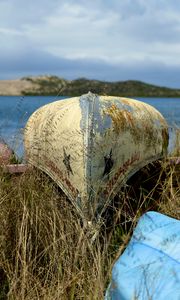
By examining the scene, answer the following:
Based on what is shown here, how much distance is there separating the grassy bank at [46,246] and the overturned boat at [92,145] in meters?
0.15

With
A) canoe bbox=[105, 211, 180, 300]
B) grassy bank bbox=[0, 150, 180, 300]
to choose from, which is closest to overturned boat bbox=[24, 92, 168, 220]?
grassy bank bbox=[0, 150, 180, 300]

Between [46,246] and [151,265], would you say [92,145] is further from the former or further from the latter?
[151,265]

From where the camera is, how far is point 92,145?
4.32m

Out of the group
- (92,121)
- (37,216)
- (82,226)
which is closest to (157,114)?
(92,121)

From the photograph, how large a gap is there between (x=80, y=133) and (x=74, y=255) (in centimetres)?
104

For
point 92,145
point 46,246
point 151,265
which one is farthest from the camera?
point 92,145

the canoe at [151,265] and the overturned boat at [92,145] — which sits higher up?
the overturned boat at [92,145]

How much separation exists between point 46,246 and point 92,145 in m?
0.90

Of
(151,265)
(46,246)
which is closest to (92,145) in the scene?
(46,246)

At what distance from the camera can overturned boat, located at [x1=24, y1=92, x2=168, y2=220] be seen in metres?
4.30

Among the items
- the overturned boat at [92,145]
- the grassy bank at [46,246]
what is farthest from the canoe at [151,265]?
the overturned boat at [92,145]

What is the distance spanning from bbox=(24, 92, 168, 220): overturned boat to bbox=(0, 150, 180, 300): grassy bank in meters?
0.15

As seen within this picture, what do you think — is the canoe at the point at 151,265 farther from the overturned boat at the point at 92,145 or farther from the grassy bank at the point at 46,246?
the overturned boat at the point at 92,145

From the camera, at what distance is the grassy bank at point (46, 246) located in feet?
11.3
